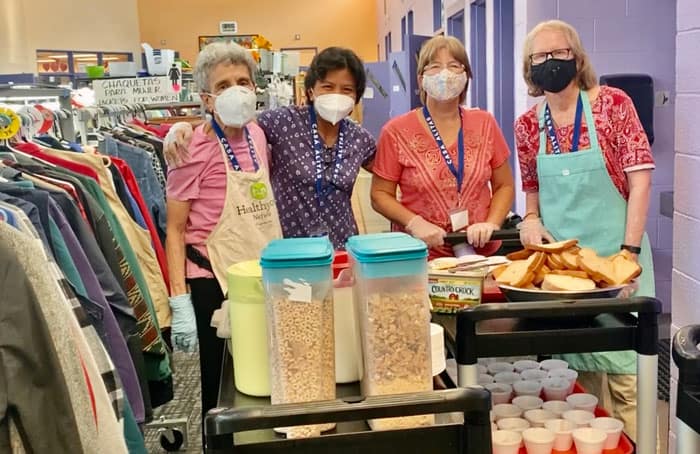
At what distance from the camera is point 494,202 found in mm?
2590

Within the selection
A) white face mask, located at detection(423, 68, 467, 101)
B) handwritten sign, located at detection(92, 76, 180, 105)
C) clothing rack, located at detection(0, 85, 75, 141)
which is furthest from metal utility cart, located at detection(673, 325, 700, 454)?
→ handwritten sign, located at detection(92, 76, 180, 105)

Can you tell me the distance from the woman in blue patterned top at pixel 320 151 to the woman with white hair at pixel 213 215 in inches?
3.4

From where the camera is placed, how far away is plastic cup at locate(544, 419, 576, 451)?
4.97 ft

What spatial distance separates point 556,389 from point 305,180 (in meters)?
1.14

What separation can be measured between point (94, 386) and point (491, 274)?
93cm

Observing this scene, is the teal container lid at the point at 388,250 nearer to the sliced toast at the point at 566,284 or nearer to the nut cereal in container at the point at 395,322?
the nut cereal in container at the point at 395,322

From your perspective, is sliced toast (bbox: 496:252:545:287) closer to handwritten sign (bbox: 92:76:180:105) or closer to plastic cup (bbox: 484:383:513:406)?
plastic cup (bbox: 484:383:513:406)

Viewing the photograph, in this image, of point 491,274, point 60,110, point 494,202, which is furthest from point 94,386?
point 60,110

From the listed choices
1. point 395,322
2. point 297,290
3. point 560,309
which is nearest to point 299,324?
point 297,290

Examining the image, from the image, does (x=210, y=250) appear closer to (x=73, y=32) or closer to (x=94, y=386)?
(x=94, y=386)

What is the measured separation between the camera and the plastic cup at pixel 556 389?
1703 mm

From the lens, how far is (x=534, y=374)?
181cm

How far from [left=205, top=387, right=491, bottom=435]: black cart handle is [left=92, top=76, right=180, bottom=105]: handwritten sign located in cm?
363

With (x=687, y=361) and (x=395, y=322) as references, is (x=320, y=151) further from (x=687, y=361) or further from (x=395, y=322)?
(x=687, y=361)
